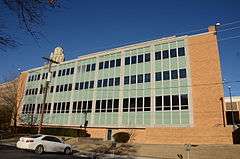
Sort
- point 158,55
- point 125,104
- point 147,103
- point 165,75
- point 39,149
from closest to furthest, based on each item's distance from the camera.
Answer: point 39,149
point 165,75
point 147,103
point 158,55
point 125,104

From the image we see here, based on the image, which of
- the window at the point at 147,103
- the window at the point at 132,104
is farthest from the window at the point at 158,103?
the window at the point at 132,104

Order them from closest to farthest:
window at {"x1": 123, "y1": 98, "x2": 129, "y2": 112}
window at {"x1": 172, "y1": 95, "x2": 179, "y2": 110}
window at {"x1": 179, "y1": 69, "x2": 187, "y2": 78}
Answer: window at {"x1": 172, "y1": 95, "x2": 179, "y2": 110}, window at {"x1": 179, "y1": 69, "x2": 187, "y2": 78}, window at {"x1": 123, "y1": 98, "x2": 129, "y2": 112}

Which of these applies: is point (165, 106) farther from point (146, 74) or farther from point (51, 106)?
point (51, 106)

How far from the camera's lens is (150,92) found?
112ft

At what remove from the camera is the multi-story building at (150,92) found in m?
29.5

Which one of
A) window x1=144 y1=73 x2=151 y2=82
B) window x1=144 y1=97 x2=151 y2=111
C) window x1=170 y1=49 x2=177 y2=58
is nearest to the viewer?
window x1=144 y1=97 x2=151 y2=111

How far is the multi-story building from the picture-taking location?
2945 cm

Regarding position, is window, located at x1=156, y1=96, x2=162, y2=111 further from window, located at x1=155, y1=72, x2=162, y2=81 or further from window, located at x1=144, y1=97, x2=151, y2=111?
window, located at x1=155, y1=72, x2=162, y2=81

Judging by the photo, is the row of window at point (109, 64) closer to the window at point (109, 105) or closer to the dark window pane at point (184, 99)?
the window at point (109, 105)

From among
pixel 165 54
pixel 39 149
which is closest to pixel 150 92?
pixel 165 54

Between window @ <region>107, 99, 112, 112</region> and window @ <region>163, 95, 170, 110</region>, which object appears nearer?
window @ <region>163, 95, 170, 110</region>

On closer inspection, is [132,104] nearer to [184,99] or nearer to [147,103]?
[147,103]

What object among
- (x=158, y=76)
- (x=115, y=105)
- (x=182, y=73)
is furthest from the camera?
(x=115, y=105)

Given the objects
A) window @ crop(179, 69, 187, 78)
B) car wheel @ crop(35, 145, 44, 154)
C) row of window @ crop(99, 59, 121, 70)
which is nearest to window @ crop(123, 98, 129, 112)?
row of window @ crop(99, 59, 121, 70)
